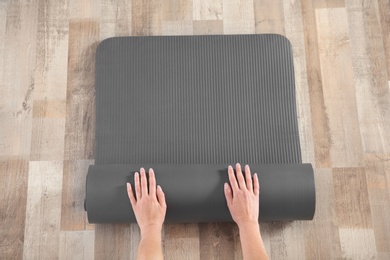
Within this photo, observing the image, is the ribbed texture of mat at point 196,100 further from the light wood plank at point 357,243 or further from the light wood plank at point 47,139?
the light wood plank at point 357,243

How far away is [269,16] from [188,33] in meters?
0.35

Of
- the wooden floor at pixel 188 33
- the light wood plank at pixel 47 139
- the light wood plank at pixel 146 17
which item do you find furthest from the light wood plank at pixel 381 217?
the light wood plank at pixel 47 139

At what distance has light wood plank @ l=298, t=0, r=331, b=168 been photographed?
5.12 feet

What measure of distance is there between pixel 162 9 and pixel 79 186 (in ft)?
2.63

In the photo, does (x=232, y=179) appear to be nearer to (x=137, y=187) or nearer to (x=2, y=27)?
(x=137, y=187)

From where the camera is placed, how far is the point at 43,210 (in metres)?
1.49

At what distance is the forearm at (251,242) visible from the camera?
129 cm

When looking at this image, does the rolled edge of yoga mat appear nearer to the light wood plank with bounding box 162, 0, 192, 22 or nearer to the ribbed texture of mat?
the ribbed texture of mat

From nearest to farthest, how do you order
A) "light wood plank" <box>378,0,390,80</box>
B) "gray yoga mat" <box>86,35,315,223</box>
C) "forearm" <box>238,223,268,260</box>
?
"forearm" <box>238,223,268,260</box>
"gray yoga mat" <box>86,35,315,223</box>
"light wood plank" <box>378,0,390,80</box>

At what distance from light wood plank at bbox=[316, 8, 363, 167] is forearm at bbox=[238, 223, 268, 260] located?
0.44 m

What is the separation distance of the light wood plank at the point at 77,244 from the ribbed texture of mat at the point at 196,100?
29 centimetres

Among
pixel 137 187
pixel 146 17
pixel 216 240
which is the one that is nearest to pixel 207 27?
pixel 146 17

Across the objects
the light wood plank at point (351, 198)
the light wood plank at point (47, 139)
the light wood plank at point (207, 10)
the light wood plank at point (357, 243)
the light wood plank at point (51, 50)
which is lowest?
the light wood plank at point (357, 243)

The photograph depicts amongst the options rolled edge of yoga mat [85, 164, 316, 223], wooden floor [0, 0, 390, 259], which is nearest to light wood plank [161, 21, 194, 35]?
wooden floor [0, 0, 390, 259]
